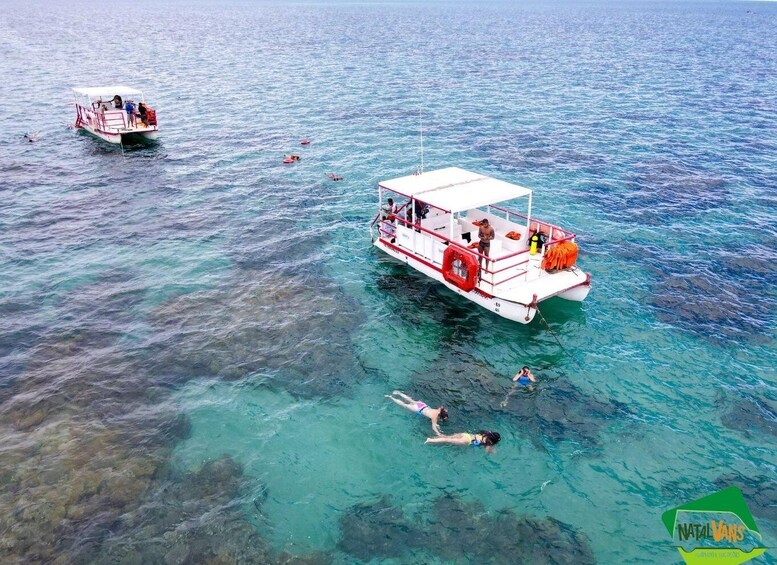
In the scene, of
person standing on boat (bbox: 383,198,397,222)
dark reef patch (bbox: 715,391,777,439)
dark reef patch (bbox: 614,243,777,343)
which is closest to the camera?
dark reef patch (bbox: 715,391,777,439)

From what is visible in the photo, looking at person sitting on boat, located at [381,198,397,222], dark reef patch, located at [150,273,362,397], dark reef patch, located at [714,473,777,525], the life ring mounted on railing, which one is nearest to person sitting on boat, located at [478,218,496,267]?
the life ring mounted on railing

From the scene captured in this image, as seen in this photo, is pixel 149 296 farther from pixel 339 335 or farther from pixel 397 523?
pixel 397 523

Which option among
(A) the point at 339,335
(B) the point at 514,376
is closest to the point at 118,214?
(A) the point at 339,335

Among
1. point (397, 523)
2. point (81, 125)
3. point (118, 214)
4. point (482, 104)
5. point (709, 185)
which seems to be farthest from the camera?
point (482, 104)

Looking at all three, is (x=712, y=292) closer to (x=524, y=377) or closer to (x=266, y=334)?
(x=524, y=377)

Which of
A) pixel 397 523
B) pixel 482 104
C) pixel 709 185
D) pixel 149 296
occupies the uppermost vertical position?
pixel 482 104

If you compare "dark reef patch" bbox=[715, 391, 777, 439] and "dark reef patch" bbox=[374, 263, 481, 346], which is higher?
"dark reef patch" bbox=[374, 263, 481, 346]

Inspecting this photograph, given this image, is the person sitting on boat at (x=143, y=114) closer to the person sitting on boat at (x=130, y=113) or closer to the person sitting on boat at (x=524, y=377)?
the person sitting on boat at (x=130, y=113)

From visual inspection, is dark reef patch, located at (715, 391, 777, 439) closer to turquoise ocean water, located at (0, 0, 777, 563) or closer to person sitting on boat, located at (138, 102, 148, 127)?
turquoise ocean water, located at (0, 0, 777, 563)
